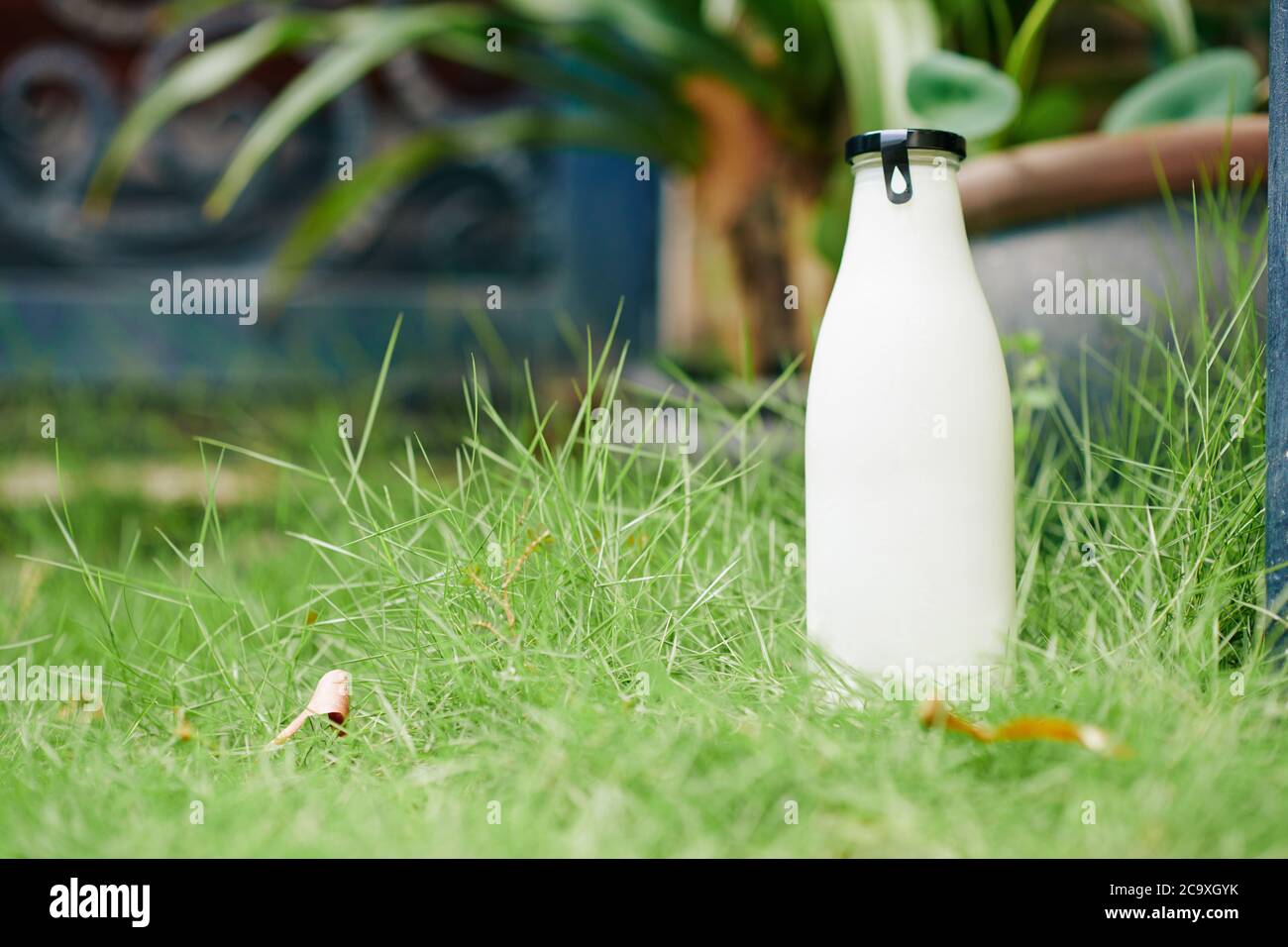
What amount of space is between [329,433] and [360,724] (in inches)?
33.5

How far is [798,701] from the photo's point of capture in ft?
2.25

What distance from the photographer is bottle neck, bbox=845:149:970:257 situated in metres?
0.72

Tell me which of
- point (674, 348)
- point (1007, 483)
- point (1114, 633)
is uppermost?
point (674, 348)

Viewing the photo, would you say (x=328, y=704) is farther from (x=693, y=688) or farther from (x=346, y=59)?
(x=346, y=59)

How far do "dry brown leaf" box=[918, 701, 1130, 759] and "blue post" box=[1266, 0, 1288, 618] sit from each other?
0.19 meters

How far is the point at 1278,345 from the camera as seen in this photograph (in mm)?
690

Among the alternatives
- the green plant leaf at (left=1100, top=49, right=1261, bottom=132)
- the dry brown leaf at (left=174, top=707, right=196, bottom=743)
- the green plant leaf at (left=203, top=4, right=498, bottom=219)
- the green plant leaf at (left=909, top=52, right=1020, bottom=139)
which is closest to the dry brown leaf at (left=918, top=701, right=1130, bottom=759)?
the dry brown leaf at (left=174, top=707, right=196, bottom=743)

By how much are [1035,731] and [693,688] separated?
0.22 meters

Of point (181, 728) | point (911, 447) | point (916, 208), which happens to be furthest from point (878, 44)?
point (181, 728)

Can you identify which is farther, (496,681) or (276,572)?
(276,572)

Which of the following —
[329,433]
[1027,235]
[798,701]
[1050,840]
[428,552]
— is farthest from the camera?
[329,433]

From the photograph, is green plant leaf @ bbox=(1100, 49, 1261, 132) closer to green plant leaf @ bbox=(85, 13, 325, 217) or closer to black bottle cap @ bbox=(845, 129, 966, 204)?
black bottle cap @ bbox=(845, 129, 966, 204)
